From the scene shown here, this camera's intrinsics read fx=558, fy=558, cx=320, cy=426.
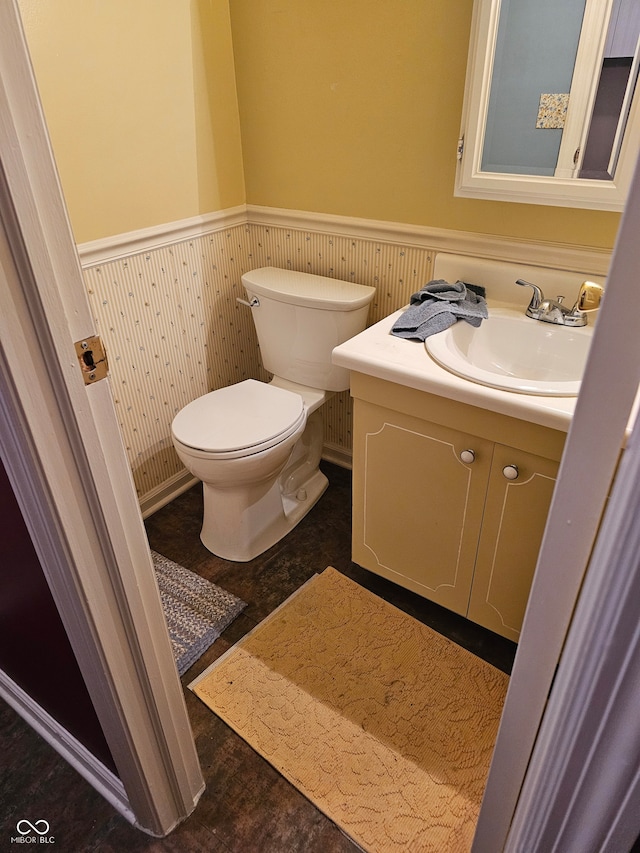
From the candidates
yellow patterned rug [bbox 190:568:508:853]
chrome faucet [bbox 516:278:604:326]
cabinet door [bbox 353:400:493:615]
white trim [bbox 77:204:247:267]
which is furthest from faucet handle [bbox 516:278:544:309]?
white trim [bbox 77:204:247:267]

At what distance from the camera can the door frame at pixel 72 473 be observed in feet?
1.99

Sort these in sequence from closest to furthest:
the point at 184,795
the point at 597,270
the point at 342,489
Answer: the point at 184,795
the point at 597,270
the point at 342,489

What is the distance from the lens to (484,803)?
0.88m

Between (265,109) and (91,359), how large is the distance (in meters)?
1.52

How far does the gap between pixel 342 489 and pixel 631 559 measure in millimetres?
1773

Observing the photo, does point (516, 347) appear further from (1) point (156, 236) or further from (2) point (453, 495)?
(1) point (156, 236)

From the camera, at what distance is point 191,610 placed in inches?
66.8

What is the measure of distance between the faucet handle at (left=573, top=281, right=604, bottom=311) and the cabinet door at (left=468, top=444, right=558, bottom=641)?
0.44 meters

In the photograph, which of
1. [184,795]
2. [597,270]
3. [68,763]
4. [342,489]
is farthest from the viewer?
[342,489]

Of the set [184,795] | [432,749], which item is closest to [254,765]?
[184,795]

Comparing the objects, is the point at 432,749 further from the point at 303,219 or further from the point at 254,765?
the point at 303,219

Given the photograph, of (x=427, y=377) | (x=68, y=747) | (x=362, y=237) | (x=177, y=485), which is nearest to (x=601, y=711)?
(x=427, y=377)

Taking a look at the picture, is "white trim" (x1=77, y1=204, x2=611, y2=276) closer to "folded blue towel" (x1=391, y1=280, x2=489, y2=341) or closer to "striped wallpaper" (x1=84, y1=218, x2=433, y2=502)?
"striped wallpaper" (x1=84, y1=218, x2=433, y2=502)

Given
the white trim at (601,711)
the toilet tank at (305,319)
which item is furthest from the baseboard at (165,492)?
the white trim at (601,711)
